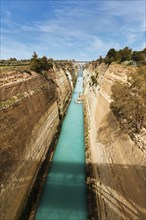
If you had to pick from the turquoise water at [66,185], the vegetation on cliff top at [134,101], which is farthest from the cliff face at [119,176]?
the turquoise water at [66,185]

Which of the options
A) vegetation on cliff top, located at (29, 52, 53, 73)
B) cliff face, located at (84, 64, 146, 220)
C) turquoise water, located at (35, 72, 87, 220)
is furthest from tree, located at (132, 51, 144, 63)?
cliff face, located at (84, 64, 146, 220)

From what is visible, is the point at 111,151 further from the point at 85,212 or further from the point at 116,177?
the point at 85,212

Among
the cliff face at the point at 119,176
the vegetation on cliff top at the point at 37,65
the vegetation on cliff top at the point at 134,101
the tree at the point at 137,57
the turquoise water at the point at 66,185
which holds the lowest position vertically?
the turquoise water at the point at 66,185

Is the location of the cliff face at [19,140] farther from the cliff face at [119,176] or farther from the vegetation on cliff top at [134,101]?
the vegetation on cliff top at [134,101]

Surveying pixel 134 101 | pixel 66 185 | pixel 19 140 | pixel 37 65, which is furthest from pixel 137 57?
pixel 19 140

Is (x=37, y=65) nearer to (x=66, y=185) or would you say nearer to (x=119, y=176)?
(x=66, y=185)

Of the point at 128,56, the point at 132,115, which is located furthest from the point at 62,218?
the point at 128,56
